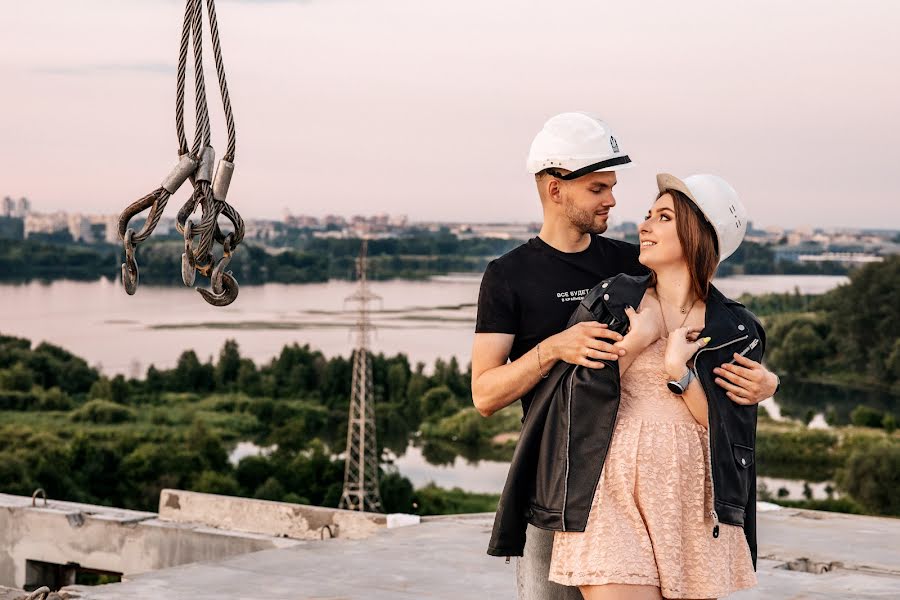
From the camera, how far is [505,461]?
34.8 metres

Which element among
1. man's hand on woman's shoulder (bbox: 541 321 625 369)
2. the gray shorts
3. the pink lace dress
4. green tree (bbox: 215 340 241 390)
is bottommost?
green tree (bbox: 215 340 241 390)

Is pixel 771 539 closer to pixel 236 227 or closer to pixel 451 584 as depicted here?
pixel 451 584

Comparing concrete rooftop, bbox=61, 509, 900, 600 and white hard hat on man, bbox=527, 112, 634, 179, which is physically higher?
white hard hat on man, bbox=527, 112, 634, 179

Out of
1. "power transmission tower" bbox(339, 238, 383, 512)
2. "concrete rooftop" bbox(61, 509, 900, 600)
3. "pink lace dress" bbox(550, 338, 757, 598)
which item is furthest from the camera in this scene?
"power transmission tower" bbox(339, 238, 383, 512)

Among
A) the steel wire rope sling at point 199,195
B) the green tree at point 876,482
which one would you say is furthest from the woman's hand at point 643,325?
the green tree at point 876,482

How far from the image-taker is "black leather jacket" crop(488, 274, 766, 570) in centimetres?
213

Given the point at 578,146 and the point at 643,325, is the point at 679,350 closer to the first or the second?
the point at 643,325

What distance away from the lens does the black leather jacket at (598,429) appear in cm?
213

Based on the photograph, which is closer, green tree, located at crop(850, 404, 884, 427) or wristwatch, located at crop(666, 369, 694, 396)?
wristwatch, located at crop(666, 369, 694, 396)

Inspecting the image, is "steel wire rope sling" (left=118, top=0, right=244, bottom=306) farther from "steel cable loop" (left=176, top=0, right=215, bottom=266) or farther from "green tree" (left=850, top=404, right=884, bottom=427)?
"green tree" (left=850, top=404, right=884, bottom=427)

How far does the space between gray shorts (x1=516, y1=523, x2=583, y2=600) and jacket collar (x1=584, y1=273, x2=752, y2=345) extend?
40 centimetres

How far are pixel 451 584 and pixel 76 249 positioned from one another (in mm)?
57038

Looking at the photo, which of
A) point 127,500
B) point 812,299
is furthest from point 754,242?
point 127,500

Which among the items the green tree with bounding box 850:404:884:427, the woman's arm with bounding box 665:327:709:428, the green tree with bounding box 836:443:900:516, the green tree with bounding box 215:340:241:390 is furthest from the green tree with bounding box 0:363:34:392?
the woman's arm with bounding box 665:327:709:428
